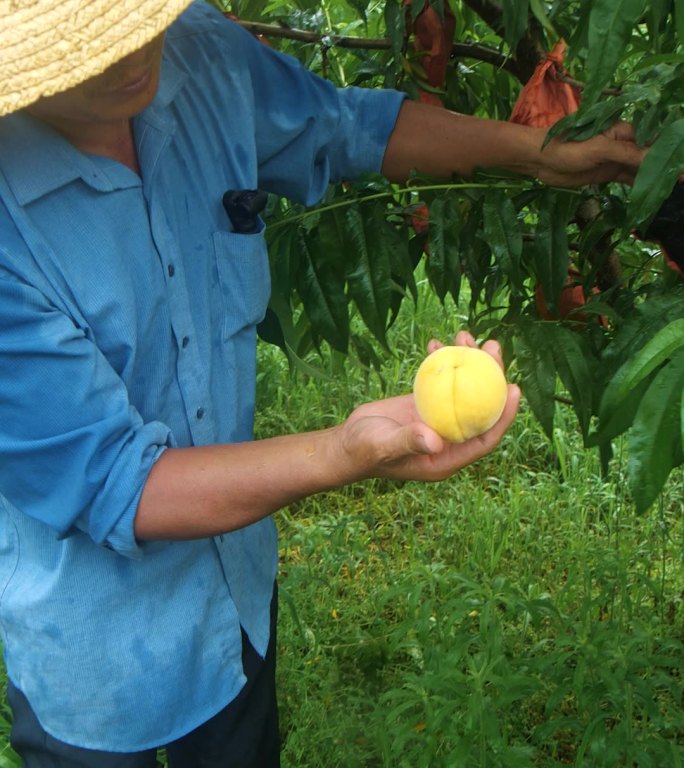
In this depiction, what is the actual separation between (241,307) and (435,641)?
4.13 feet

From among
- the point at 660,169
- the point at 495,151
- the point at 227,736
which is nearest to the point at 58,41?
the point at 660,169

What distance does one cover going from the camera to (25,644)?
5.16ft

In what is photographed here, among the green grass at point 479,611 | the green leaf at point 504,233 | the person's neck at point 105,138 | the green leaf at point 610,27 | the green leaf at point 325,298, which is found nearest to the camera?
the green leaf at point 610,27

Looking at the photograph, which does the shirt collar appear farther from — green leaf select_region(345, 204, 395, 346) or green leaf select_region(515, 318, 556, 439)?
green leaf select_region(515, 318, 556, 439)

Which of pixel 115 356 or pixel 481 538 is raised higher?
pixel 115 356

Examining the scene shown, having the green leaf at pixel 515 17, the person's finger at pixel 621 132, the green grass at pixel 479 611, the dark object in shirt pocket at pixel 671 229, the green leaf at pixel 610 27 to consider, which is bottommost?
the green grass at pixel 479 611

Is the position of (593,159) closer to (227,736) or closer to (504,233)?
(504,233)

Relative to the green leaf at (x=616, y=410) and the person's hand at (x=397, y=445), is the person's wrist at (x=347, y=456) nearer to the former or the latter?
the person's hand at (x=397, y=445)

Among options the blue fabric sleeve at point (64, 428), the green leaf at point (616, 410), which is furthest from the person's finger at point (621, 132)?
the blue fabric sleeve at point (64, 428)

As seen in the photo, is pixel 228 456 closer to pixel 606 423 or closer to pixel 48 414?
pixel 48 414

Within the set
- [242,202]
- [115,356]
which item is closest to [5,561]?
[115,356]

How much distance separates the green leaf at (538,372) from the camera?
4.91 ft

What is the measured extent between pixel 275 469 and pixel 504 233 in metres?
0.58

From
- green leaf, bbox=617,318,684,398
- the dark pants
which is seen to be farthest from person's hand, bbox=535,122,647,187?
the dark pants
